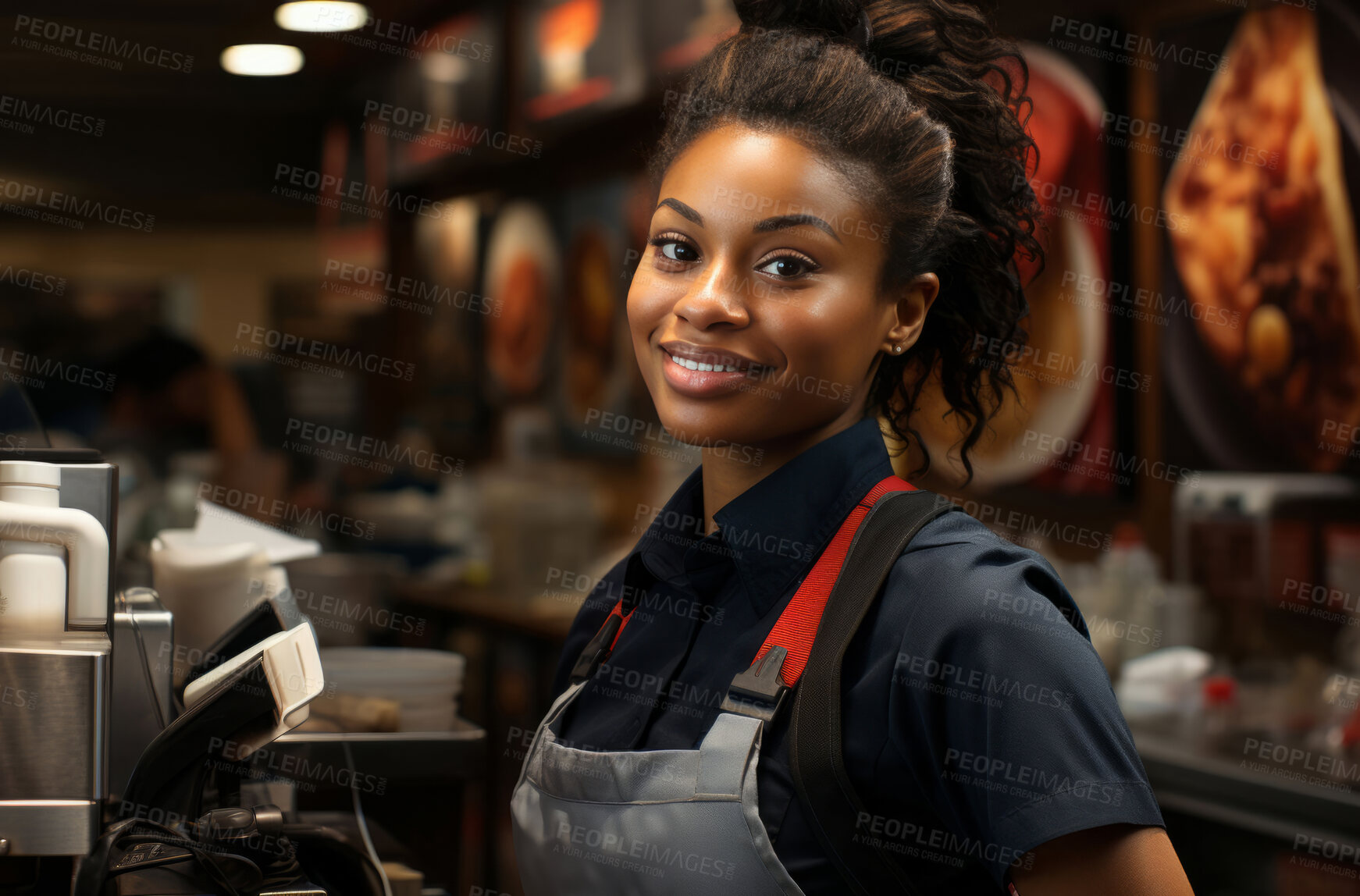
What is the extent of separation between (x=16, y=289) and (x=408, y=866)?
6632 millimetres

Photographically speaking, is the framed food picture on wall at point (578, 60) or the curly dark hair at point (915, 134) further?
the framed food picture on wall at point (578, 60)

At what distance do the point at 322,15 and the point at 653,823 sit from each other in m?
4.75

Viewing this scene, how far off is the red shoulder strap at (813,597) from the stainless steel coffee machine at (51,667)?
559 millimetres

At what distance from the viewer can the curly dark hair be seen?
1067 mm

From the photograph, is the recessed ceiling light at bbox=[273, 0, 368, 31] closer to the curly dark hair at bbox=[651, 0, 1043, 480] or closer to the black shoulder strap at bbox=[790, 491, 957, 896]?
the curly dark hair at bbox=[651, 0, 1043, 480]

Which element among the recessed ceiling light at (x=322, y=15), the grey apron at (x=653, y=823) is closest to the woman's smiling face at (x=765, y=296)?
the grey apron at (x=653, y=823)

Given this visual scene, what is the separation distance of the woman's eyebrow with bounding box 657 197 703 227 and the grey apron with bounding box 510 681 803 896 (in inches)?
16.7

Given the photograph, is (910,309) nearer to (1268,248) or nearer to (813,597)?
(813,597)

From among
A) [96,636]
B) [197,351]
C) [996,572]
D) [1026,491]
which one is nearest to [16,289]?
[197,351]

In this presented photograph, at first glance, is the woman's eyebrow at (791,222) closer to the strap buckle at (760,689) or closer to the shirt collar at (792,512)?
the shirt collar at (792,512)

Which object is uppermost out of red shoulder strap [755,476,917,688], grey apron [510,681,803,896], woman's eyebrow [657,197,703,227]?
woman's eyebrow [657,197,703,227]

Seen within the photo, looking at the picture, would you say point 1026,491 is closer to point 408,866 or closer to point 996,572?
point 408,866

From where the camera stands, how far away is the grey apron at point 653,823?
93cm

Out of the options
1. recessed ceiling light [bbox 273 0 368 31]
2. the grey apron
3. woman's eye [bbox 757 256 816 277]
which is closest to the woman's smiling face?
woman's eye [bbox 757 256 816 277]
